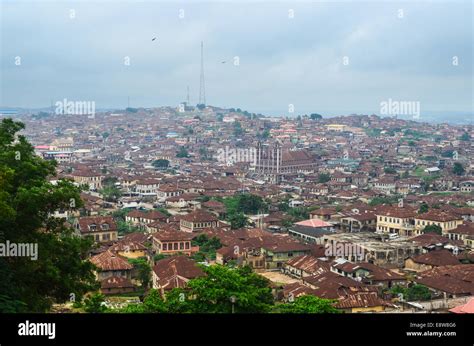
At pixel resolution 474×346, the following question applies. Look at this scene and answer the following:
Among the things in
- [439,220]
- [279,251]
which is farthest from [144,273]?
[439,220]

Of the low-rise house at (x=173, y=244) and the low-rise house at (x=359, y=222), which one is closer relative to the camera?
the low-rise house at (x=173, y=244)

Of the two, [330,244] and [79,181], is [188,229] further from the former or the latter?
[79,181]

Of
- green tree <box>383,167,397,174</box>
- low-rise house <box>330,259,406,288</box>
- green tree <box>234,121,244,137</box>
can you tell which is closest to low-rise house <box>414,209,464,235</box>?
low-rise house <box>330,259,406,288</box>

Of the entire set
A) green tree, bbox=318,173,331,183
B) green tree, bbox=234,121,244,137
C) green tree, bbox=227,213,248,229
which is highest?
green tree, bbox=234,121,244,137

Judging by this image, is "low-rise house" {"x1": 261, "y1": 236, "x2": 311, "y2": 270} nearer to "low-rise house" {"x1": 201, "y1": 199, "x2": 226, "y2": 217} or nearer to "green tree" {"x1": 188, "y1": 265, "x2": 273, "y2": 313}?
"low-rise house" {"x1": 201, "y1": 199, "x2": 226, "y2": 217}

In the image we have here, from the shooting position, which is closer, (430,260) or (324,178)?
(430,260)

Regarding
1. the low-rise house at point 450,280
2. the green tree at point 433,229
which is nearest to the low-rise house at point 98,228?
the low-rise house at point 450,280

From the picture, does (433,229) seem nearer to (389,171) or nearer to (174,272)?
(174,272)

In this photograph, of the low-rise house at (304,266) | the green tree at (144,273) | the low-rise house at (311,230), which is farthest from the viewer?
the low-rise house at (311,230)

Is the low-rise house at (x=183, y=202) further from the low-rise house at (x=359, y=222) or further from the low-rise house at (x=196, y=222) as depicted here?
the low-rise house at (x=359, y=222)
